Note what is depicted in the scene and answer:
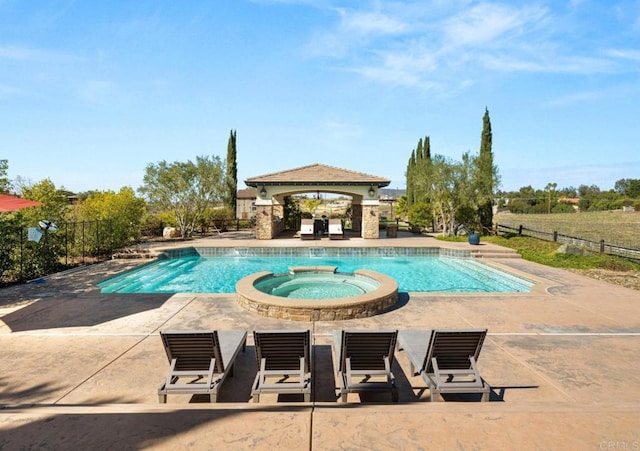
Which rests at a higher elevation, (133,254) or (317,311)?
(133,254)

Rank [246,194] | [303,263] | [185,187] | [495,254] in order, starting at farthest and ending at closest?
[246,194] → [185,187] → [495,254] → [303,263]

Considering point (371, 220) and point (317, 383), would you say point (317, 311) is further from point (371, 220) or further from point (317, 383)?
point (371, 220)

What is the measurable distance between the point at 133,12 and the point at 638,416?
44.3 feet

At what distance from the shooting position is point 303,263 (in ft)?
49.2

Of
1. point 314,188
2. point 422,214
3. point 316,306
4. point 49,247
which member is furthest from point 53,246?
point 422,214

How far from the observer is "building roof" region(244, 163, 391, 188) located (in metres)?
20.3

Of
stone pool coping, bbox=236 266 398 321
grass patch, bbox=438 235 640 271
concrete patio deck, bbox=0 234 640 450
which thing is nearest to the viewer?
concrete patio deck, bbox=0 234 640 450

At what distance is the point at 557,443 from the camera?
2.68 metres

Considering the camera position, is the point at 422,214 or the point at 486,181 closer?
the point at 486,181

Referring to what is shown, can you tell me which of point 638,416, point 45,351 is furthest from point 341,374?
point 45,351

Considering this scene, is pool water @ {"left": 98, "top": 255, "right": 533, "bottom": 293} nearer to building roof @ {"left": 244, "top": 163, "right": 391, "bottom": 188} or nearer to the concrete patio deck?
the concrete patio deck

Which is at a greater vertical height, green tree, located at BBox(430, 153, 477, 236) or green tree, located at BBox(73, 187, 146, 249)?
green tree, located at BBox(430, 153, 477, 236)

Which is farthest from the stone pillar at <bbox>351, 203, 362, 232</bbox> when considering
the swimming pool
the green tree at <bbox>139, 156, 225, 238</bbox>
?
the green tree at <bbox>139, 156, 225, 238</bbox>

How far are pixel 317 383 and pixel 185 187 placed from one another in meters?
19.1
